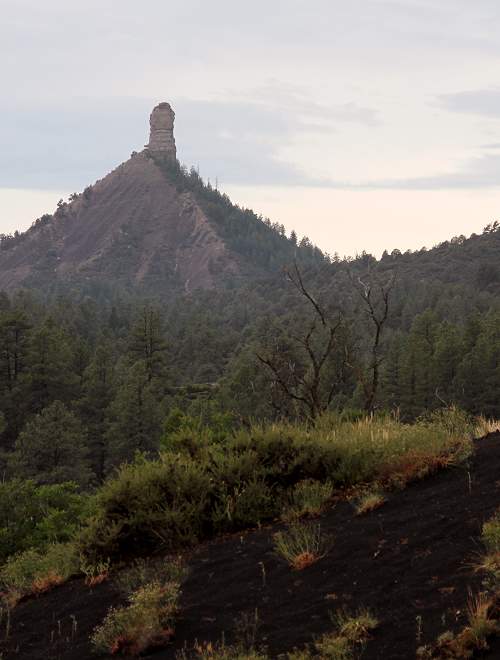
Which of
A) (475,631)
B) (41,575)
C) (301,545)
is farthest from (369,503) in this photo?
(41,575)

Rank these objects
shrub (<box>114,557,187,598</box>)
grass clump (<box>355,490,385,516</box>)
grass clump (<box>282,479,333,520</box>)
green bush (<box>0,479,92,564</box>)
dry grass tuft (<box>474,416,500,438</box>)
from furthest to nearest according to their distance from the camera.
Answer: green bush (<box>0,479,92,564</box>)
dry grass tuft (<box>474,416,500,438</box>)
grass clump (<box>282,479,333,520</box>)
grass clump (<box>355,490,385,516</box>)
shrub (<box>114,557,187,598</box>)

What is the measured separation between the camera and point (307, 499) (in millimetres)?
7684

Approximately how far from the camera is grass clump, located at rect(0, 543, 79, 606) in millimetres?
7703

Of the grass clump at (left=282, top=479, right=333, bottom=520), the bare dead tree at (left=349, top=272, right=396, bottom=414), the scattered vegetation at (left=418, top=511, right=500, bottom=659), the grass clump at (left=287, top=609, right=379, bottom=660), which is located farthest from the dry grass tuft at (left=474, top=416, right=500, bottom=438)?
the grass clump at (left=287, top=609, right=379, bottom=660)

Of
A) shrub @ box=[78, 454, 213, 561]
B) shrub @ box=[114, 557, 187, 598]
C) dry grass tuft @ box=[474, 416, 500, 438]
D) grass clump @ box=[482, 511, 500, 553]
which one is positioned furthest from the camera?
dry grass tuft @ box=[474, 416, 500, 438]

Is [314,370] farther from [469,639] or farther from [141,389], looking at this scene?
[141,389]

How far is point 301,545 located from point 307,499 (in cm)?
116

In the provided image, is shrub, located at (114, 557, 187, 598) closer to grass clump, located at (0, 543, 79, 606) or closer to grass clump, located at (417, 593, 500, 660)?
grass clump, located at (0, 543, 79, 606)

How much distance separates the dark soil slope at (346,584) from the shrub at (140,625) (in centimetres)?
12

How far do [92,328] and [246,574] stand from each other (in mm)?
94767

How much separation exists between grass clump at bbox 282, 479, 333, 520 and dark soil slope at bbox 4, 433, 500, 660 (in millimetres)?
182

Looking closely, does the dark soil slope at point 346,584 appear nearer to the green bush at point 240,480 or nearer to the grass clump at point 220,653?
the grass clump at point 220,653

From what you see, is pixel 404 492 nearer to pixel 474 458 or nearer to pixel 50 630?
pixel 474 458

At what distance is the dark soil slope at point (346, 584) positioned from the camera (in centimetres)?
511
